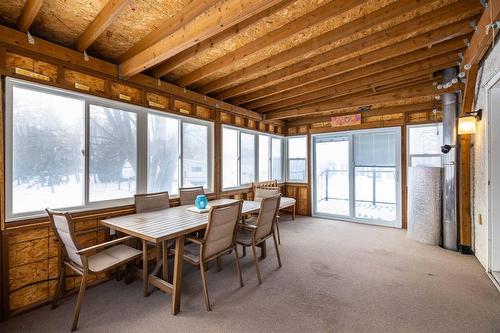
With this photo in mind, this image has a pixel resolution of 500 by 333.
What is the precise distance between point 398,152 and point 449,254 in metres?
2.26

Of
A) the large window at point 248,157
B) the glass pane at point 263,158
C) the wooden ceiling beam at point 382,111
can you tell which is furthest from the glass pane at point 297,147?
the glass pane at point 263,158

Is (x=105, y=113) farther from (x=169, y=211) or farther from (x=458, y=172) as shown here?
(x=458, y=172)

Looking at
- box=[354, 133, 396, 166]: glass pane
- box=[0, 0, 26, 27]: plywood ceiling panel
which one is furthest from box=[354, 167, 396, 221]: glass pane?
box=[0, 0, 26, 27]: plywood ceiling panel

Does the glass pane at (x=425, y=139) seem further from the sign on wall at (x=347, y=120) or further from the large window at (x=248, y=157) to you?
the large window at (x=248, y=157)

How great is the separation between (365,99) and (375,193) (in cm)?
229

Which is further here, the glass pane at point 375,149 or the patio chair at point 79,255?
the glass pane at point 375,149

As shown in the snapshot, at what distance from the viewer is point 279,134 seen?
638 centimetres

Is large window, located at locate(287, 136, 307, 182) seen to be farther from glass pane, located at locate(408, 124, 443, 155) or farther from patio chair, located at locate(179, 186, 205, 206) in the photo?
patio chair, located at locate(179, 186, 205, 206)

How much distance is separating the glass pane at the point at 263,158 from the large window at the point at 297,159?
0.90m

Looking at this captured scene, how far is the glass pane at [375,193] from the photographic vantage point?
5.08m

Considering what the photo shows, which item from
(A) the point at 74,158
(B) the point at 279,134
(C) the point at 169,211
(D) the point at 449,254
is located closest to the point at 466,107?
(D) the point at 449,254

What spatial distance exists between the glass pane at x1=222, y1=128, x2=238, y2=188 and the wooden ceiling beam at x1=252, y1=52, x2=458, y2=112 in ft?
5.02

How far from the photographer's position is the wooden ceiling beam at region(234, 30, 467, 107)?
2695 millimetres

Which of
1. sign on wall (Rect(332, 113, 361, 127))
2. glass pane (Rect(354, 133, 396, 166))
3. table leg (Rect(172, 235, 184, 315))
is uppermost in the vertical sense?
sign on wall (Rect(332, 113, 361, 127))
